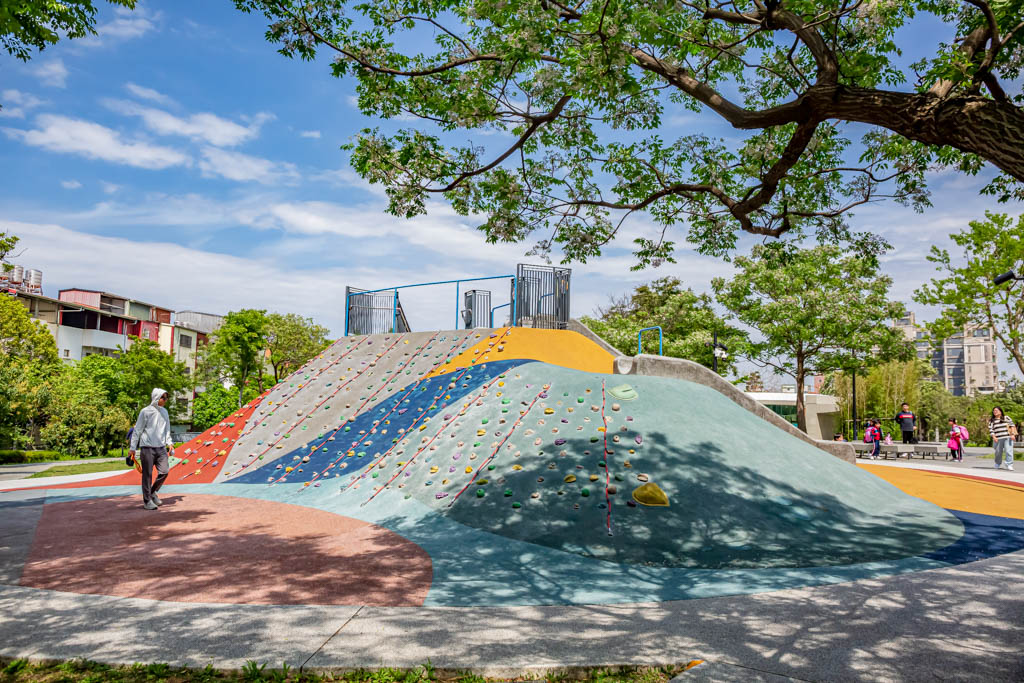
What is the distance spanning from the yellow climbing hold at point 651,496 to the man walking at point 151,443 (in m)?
7.31

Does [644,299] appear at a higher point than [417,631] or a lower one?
higher

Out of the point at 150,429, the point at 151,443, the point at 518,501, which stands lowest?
the point at 518,501

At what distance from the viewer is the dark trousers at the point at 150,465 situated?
9.00 m

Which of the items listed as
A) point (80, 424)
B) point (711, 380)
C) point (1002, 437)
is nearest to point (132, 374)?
point (80, 424)

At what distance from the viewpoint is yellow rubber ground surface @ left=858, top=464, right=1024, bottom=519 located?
9.57m

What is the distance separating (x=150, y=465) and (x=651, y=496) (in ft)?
25.6

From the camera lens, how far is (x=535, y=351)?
1411 cm

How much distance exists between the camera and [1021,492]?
11.3m

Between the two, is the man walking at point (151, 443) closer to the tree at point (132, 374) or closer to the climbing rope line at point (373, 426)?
the climbing rope line at point (373, 426)

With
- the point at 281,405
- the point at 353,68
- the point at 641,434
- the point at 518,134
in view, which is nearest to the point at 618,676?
the point at 641,434

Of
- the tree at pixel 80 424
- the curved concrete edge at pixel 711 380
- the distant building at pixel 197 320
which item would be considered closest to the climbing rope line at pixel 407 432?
the curved concrete edge at pixel 711 380

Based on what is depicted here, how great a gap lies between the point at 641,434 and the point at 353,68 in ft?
22.5

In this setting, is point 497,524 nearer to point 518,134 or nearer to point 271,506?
point 271,506

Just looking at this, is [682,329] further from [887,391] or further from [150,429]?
[150,429]
